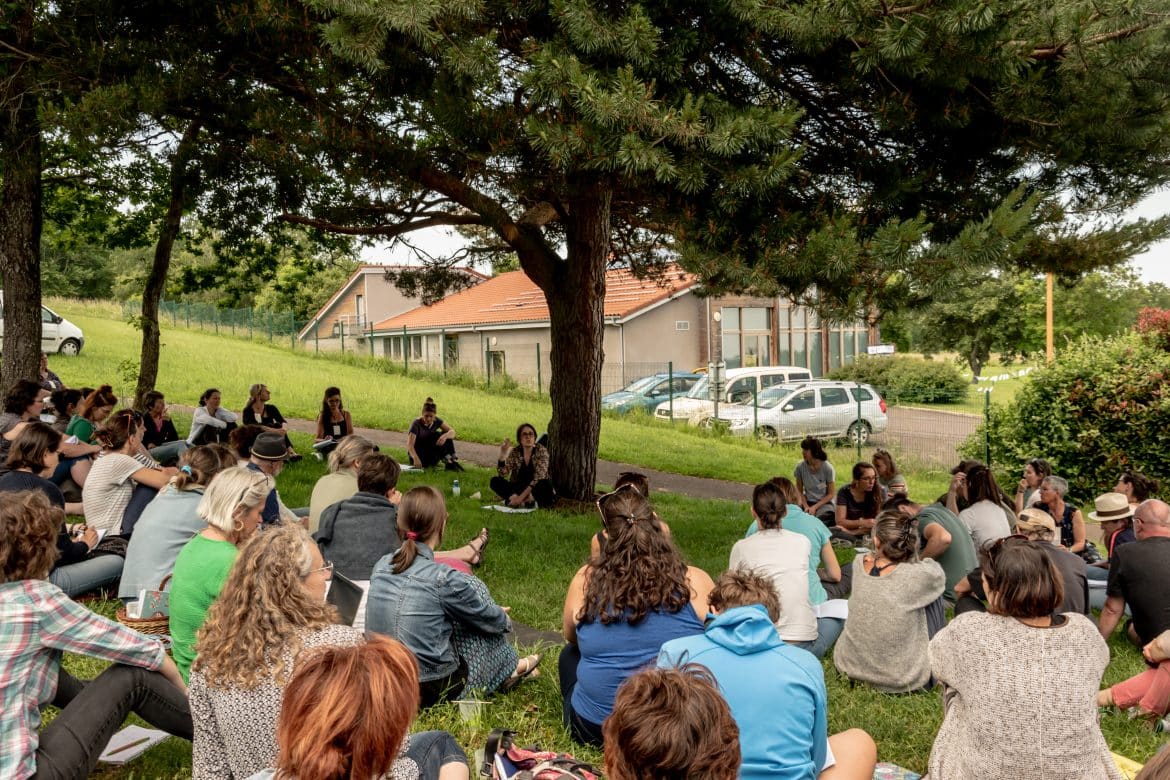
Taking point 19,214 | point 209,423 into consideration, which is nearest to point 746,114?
point 19,214

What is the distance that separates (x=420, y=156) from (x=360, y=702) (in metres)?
7.03

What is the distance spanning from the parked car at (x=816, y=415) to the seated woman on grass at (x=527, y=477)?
10588 mm

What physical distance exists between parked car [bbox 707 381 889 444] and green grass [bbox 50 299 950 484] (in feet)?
2.27

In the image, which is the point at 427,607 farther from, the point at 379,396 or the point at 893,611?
the point at 379,396

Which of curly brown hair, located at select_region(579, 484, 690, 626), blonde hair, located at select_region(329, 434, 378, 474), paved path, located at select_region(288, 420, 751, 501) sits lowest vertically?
paved path, located at select_region(288, 420, 751, 501)

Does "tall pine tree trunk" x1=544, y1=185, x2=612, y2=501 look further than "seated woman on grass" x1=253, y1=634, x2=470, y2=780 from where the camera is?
Yes

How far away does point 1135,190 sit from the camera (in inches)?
308

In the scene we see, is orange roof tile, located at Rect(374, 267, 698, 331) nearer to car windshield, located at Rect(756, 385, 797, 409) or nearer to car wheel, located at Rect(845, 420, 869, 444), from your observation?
car windshield, located at Rect(756, 385, 797, 409)

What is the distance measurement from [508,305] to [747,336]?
9.45 m

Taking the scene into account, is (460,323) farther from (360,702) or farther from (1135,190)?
(360,702)

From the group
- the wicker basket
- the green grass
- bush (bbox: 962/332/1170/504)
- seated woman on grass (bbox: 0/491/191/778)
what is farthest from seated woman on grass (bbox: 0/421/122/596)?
bush (bbox: 962/332/1170/504)

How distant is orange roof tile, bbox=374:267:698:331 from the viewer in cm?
2945

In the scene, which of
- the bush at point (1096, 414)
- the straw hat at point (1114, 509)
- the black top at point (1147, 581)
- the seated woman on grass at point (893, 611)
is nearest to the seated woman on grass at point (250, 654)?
the seated woman on grass at point (893, 611)

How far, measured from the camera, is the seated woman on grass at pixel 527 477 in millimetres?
10727
